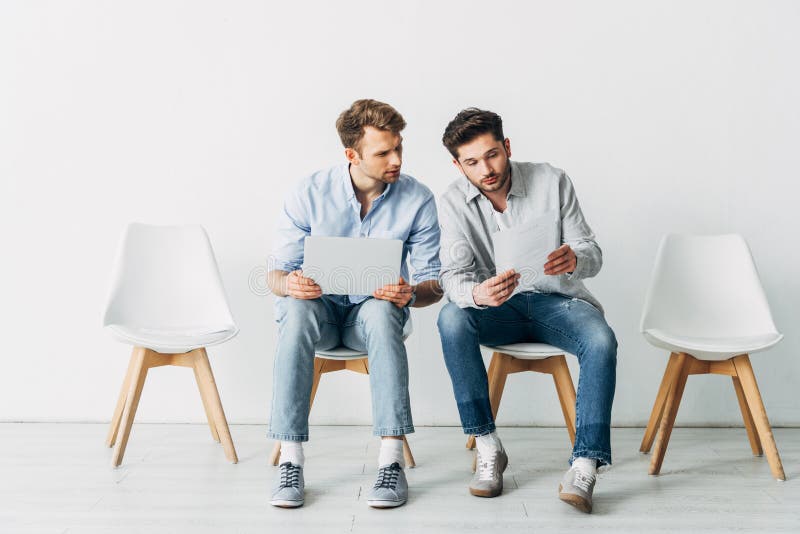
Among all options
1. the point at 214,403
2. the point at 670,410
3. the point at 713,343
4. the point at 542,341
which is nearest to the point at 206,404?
the point at 214,403

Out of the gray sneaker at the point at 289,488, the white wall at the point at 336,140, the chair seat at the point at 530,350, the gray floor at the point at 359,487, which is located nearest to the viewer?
the gray floor at the point at 359,487

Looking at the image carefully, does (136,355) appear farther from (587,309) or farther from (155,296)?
(587,309)

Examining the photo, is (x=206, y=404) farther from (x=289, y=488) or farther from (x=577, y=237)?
(x=577, y=237)

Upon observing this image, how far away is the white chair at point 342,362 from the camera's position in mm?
2230

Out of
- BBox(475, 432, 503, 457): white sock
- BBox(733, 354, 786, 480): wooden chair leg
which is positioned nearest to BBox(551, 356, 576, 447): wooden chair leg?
BBox(475, 432, 503, 457): white sock

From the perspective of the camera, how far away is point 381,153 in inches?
88.5

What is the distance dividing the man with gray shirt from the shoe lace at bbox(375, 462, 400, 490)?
23 centimetres

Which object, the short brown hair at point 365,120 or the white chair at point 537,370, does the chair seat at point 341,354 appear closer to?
the white chair at point 537,370

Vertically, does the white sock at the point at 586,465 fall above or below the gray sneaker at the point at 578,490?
above

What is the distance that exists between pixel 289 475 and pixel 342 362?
45 cm

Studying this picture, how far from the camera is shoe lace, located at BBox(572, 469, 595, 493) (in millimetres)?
1892

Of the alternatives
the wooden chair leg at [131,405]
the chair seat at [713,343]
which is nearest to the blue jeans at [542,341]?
the chair seat at [713,343]

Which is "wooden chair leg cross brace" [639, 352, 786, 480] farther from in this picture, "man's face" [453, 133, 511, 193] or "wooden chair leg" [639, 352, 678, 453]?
"man's face" [453, 133, 511, 193]

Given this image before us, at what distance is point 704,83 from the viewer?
2.97 meters
